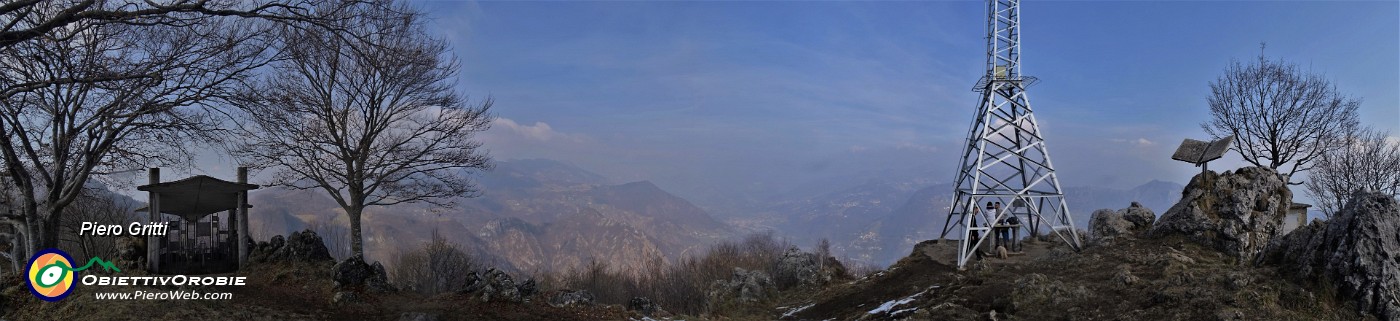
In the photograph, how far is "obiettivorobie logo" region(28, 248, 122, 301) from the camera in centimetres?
1228

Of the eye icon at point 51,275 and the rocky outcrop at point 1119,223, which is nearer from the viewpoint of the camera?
the eye icon at point 51,275

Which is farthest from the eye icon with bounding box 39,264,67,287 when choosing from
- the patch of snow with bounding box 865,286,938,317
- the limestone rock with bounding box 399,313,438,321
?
the patch of snow with bounding box 865,286,938,317

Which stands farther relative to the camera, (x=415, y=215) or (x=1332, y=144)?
(x=415, y=215)

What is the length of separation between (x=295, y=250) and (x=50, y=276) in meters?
5.55

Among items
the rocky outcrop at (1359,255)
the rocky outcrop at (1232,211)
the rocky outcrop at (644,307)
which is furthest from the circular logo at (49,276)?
the rocky outcrop at (1232,211)

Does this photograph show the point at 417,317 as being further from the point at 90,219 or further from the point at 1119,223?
the point at 90,219

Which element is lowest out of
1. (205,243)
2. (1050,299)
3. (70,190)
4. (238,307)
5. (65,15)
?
(1050,299)

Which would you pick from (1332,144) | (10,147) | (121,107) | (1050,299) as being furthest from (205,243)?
(1332,144)

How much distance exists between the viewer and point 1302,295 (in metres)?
9.77

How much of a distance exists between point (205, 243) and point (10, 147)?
5.74 metres

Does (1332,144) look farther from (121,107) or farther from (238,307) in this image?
(121,107)

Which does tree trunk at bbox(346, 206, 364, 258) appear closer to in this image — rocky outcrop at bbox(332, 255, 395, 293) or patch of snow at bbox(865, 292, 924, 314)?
rocky outcrop at bbox(332, 255, 395, 293)

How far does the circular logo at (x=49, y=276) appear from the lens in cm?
1228

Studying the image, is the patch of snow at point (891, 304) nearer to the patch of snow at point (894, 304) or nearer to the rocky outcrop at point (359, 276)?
the patch of snow at point (894, 304)
